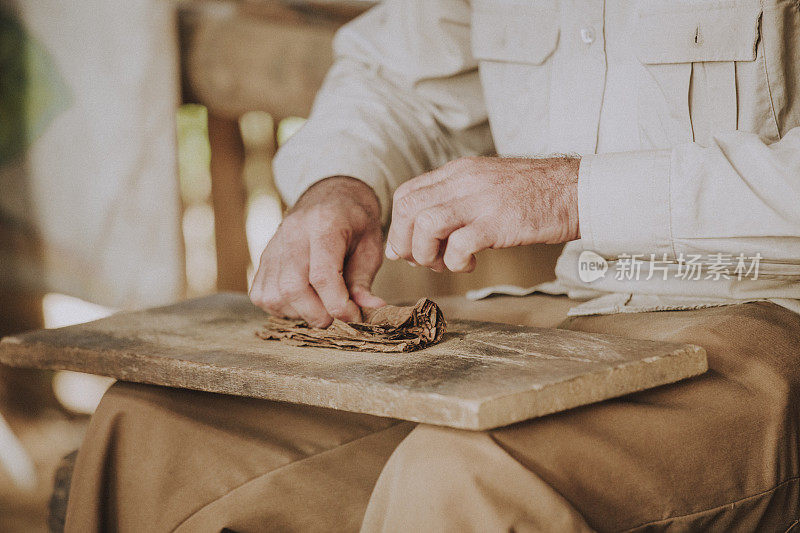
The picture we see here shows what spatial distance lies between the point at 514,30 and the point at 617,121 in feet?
0.89

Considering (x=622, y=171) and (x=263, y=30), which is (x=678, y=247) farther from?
(x=263, y=30)

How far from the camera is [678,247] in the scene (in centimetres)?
96

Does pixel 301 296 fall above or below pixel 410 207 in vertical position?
below

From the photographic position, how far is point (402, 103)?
1.54 m

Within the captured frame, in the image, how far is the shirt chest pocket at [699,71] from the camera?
1.07 m

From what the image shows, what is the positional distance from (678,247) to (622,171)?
4.4 inches

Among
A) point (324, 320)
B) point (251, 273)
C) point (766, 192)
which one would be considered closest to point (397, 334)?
point (324, 320)

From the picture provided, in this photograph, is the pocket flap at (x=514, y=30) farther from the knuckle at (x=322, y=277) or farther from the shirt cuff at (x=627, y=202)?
the knuckle at (x=322, y=277)

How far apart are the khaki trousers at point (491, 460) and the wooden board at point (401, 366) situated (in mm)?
49

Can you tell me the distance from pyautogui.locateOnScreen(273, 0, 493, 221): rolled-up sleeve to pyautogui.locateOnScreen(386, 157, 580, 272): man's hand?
1.33 ft

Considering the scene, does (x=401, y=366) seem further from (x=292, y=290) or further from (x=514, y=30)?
(x=514, y=30)

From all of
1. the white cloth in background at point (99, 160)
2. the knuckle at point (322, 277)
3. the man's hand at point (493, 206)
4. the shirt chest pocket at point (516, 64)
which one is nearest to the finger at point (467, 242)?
the man's hand at point (493, 206)

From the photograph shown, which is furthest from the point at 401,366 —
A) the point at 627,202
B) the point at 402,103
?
the point at 402,103

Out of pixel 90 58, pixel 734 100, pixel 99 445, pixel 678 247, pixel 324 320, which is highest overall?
pixel 90 58
